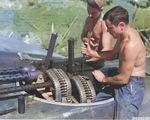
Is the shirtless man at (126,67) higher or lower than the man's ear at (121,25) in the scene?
lower

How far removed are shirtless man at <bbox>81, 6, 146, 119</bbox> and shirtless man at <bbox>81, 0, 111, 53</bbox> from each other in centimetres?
59

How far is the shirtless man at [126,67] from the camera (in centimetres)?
208

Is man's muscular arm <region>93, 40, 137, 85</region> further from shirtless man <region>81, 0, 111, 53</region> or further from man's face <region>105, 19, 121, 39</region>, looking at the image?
shirtless man <region>81, 0, 111, 53</region>

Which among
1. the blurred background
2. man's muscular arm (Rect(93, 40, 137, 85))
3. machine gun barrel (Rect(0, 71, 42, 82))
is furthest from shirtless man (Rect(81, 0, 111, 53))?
the blurred background

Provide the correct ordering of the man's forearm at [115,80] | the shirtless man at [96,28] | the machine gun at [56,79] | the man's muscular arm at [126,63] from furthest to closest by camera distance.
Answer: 1. the shirtless man at [96,28]
2. the machine gun at [56,79]
3. the man's forearm at [115,80]
4. the man's muscular arm at [126,63]

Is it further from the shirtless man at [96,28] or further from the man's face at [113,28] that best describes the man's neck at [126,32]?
the shirtless man at [96,28]

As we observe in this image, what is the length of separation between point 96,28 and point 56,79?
3.68ft

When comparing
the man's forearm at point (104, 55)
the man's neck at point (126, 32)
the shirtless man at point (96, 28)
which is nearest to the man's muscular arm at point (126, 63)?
the man's neck at point (126, 32)

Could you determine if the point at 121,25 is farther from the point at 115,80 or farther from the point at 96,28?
the point at 96,28

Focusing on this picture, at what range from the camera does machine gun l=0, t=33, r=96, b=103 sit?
2.51 meters

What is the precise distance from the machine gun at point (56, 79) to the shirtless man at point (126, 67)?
0.31 m

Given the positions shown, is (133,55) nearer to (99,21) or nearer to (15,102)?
(99,21)

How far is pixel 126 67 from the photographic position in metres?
2.13

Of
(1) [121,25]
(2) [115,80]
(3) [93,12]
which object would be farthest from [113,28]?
(3) [93,12]
